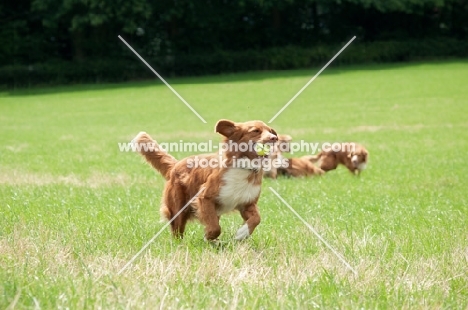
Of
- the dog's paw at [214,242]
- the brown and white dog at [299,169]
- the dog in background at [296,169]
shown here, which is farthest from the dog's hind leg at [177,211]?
the brown and white dog at [299,169]

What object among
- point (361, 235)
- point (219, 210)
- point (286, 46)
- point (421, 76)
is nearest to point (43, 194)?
point (219, 210)

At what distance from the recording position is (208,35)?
49.1 metres

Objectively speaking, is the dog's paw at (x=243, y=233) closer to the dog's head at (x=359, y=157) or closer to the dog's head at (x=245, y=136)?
the dog's head at (x=245, y=136)

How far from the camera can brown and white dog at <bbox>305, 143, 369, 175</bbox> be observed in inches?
563

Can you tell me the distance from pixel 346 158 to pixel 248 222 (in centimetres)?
829

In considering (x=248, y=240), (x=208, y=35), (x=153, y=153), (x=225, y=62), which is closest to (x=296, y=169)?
(x=153, y=153)

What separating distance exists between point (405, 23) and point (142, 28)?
17.8 meters

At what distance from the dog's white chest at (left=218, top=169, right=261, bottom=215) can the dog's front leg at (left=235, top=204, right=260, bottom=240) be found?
8cm

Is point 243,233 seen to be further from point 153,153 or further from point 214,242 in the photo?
point 153,153

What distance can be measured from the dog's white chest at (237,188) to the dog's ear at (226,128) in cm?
34

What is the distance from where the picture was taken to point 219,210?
22.7ft

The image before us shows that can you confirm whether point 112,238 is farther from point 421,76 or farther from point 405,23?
point 405,23

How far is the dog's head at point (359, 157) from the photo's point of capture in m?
14.3

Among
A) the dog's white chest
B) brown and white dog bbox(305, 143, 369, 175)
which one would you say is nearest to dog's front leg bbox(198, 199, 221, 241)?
the dog's white chest
